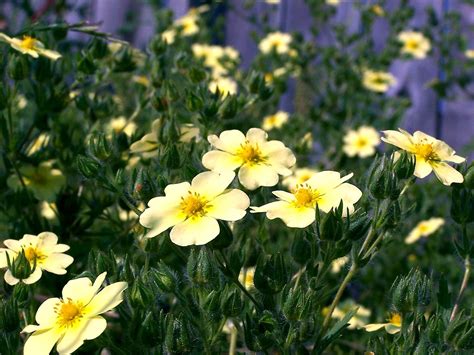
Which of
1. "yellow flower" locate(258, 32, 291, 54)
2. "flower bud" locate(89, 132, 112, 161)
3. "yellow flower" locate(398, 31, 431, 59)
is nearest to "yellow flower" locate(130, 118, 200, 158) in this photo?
"flower bud" locate(89, 132, 112, 161)

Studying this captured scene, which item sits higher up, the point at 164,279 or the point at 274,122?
the point at 164,279

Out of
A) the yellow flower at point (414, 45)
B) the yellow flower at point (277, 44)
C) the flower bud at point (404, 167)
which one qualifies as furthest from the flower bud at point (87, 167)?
the yellow flower at point (414, 45)

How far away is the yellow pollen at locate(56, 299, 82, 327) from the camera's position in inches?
32.0

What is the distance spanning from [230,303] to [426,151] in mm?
324

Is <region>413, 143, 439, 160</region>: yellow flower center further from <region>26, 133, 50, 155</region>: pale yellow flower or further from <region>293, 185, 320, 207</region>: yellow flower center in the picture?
<region>26, 133, 50, 155</region>: pale yellow flower

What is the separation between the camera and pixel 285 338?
→ 2.78 ft

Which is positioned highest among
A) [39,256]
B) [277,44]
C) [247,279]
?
[39,256]

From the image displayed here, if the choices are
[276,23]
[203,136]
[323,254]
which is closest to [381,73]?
[276,23]

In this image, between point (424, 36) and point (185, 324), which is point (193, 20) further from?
point (185, 324)

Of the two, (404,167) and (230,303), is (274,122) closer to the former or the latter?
(404,167)

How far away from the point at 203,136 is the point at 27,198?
1.03 ft

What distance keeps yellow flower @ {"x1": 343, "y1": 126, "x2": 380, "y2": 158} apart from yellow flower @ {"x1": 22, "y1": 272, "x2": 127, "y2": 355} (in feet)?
4.65

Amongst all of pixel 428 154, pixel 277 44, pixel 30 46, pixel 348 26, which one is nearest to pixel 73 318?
pixel 428 154

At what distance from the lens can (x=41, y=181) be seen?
1.32 meters
